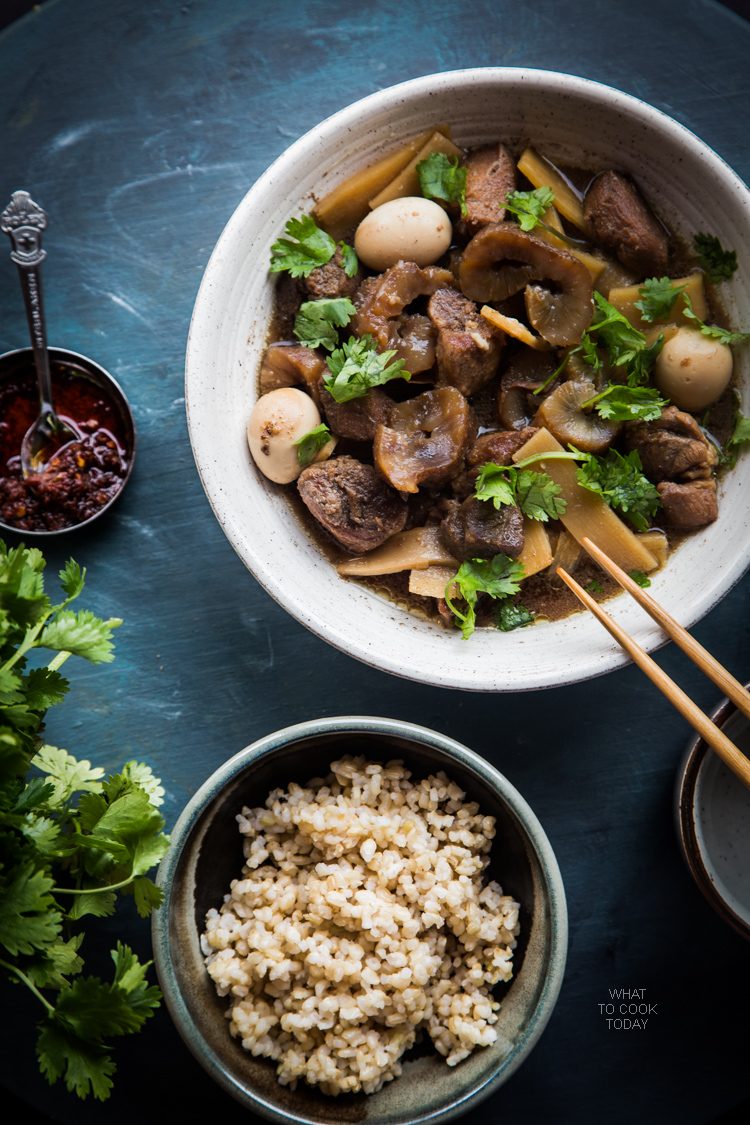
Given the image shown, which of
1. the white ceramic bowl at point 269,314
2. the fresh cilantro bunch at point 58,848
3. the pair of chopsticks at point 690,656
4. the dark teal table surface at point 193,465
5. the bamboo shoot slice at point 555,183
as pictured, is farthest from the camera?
the dark teal table surface at point 193,465

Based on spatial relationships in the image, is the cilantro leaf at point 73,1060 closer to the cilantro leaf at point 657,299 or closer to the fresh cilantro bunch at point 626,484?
the fresh cilantro bunch at point 626,484

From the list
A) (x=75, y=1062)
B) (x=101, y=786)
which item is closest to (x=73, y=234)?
(x=101, y=786)

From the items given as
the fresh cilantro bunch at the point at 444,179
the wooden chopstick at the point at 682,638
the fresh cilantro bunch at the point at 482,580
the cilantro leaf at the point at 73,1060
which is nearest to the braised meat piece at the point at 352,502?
the fresh cilantro bunch at the point at 482,580

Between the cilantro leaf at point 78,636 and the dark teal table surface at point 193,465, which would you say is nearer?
the cilantro leaf at point 78,636

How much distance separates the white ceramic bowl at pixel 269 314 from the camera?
2.13 metres

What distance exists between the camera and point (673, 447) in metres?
2.25

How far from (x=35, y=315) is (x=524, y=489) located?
1536mm

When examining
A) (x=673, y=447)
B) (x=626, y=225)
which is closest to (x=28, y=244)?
(x=626, y=225)

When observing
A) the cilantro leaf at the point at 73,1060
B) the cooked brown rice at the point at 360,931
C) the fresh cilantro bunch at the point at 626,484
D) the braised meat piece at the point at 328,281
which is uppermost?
the braised meat piece at the point at 328,281

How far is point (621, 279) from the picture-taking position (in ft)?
7.86

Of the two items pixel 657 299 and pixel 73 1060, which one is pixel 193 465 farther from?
pixel 73 1060

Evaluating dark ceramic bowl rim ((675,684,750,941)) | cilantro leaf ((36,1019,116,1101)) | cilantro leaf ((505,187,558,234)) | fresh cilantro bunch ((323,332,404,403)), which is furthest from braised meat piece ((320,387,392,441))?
cilantro leaf ((36,1019,116,1101))

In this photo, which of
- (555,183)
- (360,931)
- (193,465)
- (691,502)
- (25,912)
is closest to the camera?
(25,912)

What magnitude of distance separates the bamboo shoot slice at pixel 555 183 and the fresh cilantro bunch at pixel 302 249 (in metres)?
0.63
